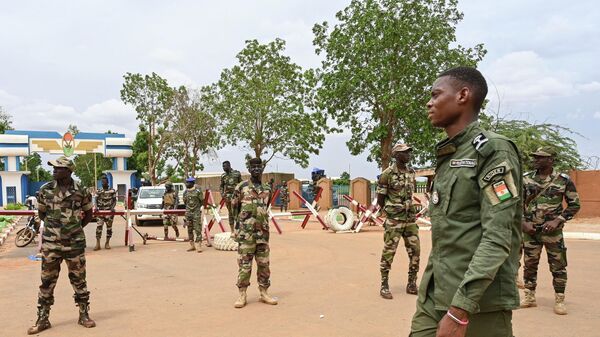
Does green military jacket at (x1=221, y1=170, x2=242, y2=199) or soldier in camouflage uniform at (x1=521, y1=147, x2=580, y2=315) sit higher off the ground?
green military jacket at (x1=221, y1=170, x2=242, y2=199)

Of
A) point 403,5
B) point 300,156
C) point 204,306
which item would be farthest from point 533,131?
point 204,306

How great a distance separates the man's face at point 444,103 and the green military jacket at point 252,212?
415 cm

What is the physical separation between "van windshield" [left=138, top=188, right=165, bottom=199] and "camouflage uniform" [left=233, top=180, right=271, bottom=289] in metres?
14.9

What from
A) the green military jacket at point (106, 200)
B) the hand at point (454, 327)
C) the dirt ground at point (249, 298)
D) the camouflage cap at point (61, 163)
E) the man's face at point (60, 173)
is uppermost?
the camouflage cap at point (61, 163)

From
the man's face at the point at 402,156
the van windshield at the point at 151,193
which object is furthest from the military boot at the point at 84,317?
the van windshield at the point at 151,193

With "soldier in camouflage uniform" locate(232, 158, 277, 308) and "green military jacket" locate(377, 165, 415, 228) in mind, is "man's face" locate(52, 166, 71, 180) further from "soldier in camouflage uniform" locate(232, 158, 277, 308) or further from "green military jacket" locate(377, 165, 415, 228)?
"green military jacket" locate(377, 165, 415, 228)

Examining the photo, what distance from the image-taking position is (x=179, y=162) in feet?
121

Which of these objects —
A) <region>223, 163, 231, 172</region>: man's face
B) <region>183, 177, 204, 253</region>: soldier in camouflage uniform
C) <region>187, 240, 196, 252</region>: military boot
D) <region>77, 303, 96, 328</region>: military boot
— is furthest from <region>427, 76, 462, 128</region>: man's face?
<region>223, 163, 231, 172</region>: man's face

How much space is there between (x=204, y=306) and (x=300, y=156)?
81.0 feet

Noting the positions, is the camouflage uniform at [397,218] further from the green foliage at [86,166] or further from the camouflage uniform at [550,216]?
the green foliage at [86,166]

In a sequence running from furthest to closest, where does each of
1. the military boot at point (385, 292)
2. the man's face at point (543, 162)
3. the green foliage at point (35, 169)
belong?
the green foliage at point (35, 169), the military boot at point (385, 292), the man's face at point (543, 162)

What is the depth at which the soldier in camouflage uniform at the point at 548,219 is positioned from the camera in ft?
18.7

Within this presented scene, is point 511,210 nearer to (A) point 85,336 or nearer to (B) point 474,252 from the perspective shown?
(B) point 474,252

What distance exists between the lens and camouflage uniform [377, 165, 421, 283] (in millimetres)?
6602
